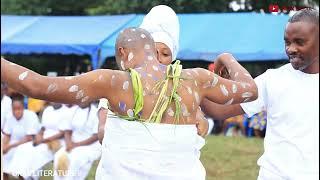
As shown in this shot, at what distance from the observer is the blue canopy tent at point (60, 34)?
14.7 m

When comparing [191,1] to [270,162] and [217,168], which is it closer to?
[217,168]

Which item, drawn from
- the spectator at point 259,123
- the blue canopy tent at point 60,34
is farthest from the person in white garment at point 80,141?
the blue canopy tent at point 60,34

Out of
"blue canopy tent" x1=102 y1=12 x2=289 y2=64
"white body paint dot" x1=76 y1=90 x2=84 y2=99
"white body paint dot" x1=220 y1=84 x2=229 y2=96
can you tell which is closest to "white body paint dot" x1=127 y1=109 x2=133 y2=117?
"white body paint dot" x1=76 y1=90 x2=84 y2=99

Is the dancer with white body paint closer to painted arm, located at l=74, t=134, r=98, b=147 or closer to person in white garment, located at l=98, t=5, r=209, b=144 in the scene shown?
person in white garment, located at l=98, t=5, r=209, b=144

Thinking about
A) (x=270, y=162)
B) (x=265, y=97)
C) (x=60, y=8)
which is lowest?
(x=60, y=8)

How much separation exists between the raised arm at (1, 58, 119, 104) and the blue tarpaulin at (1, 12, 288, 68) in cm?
961

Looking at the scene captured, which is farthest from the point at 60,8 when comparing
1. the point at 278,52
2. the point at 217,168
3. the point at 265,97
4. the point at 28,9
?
the point at 265,97

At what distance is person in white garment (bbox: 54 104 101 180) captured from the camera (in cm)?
729

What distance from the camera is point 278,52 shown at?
41.8 feet

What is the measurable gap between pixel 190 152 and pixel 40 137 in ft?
17.5

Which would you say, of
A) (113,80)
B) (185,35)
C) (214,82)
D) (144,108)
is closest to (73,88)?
(113,80)

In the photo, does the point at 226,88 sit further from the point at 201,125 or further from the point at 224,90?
the point at 201,125

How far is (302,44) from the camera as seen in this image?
286 cm

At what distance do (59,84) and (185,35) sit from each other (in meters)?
11.7
